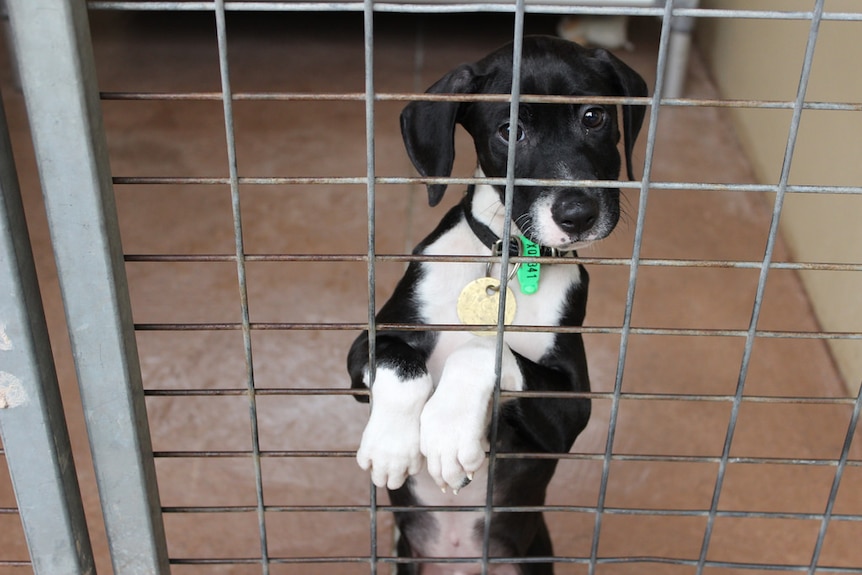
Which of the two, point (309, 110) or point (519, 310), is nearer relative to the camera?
point (519, 310)

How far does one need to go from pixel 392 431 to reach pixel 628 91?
704 mm

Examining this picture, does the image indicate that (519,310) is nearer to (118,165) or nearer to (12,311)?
(12,311)

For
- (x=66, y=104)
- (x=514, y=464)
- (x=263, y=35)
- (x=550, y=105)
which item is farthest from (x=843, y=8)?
(x=263, y=35)

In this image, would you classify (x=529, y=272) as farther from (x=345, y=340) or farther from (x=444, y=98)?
(x=345, y=340)

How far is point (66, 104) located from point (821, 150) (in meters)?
2.41

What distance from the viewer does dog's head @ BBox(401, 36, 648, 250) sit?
148cm

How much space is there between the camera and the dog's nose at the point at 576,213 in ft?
4.76

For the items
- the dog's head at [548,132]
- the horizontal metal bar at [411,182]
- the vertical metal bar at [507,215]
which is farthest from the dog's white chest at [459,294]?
the horizontal metal bar at [411,182]

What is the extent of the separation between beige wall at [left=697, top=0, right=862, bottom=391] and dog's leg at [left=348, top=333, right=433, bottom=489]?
61.1 inches

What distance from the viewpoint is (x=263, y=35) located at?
5035mm

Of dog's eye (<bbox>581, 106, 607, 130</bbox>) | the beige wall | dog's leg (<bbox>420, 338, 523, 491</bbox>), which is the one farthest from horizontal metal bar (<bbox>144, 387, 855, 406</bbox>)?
the beige wall

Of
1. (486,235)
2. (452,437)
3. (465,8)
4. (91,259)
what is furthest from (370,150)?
(486,235)

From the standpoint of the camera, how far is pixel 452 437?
135 cm

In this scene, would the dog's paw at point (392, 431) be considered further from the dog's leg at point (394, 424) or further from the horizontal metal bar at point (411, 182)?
the horizontal metal bar at point (411, 182)
